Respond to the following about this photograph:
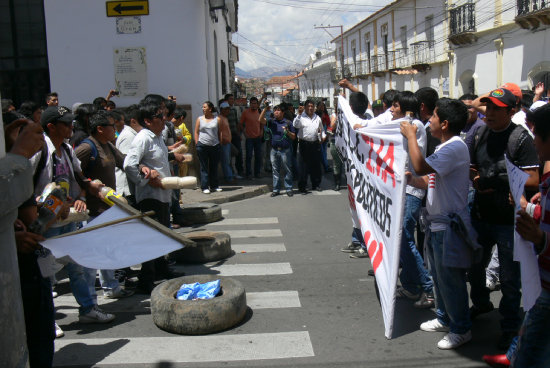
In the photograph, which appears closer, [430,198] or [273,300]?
[430,198]

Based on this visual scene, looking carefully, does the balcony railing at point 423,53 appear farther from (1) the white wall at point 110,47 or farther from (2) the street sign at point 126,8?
(2) the street sign at point 126,8

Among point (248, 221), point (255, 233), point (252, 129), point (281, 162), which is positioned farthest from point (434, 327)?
point (252, 129)

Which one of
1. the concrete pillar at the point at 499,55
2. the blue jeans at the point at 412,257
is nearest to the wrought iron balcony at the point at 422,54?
the concrete pillar at the point at 499,55

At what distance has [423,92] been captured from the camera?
548 centimetres

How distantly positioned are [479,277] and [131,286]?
380 cm

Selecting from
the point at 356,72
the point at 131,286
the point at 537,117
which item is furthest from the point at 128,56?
the point at 356,72

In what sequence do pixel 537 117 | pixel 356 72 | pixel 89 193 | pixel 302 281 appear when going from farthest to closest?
pixel 356 72 < pixel 302 281 < pixel 89 193 < pixel 537 117

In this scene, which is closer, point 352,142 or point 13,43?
point 352,142

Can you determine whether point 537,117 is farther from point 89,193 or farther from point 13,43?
point 13,43

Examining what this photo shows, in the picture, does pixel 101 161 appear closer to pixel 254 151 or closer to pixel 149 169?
pixel 149 169

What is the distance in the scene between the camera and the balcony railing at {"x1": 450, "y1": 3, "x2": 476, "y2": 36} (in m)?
26.1

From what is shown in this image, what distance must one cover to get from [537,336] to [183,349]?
273cm

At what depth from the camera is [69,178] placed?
486 centimetres

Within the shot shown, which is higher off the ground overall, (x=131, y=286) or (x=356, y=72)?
(x=356, y=72)
